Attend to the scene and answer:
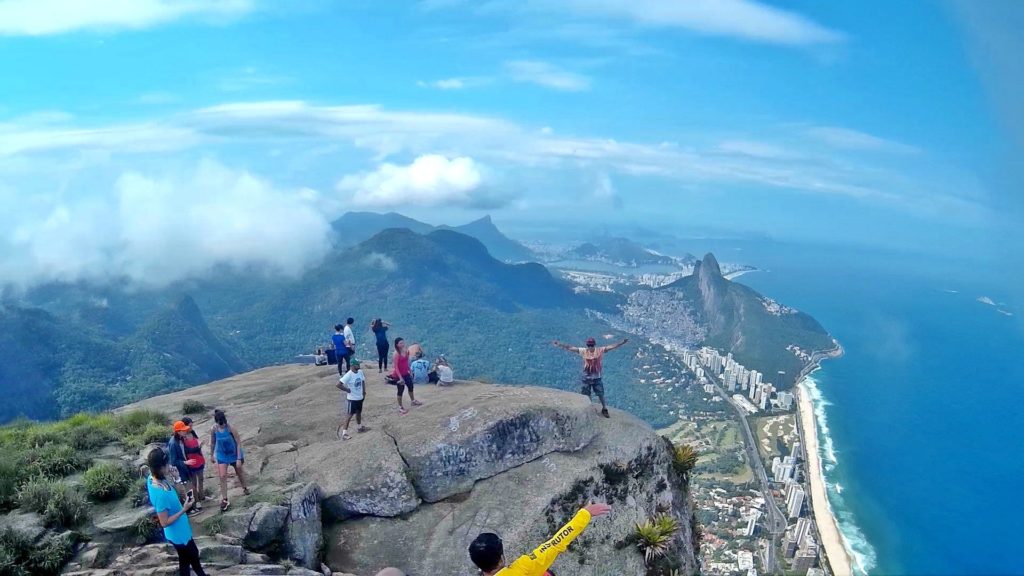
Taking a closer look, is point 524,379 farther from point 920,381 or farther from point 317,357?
point 920,381

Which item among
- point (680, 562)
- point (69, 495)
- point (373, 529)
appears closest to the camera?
point (69, 495)

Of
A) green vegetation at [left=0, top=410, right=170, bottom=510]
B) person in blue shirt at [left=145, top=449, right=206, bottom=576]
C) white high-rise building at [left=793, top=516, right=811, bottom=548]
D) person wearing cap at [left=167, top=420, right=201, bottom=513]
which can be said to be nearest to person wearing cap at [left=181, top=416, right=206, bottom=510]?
person wearing cap at [left=167, top=420, right=201, bottom=513]

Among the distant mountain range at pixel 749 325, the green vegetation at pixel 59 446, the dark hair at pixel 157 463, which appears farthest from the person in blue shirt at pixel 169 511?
the distant mountain range at pixel 749 325

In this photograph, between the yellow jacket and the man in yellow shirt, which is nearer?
the man in yellow shirt

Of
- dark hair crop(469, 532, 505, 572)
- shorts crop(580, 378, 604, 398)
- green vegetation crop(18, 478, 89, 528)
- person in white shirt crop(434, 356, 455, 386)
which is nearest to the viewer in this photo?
dark hair crop(469, 532, 505, 572)

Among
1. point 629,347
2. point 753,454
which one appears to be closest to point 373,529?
point 753,454

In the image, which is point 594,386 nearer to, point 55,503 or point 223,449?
point 223,449

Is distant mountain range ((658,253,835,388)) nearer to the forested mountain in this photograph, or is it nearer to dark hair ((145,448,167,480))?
the forested mountain
